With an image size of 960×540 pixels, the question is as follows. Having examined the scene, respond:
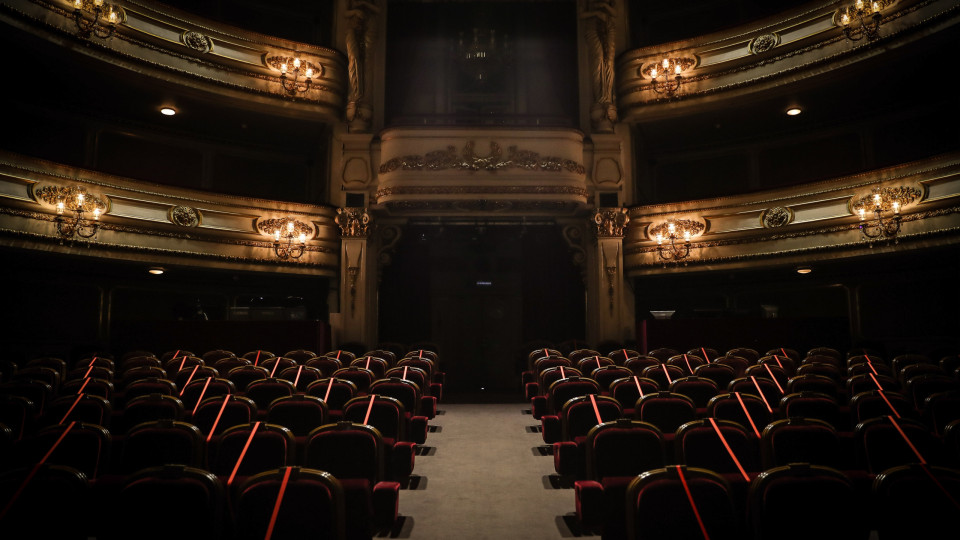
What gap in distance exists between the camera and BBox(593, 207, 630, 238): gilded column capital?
45.2 ft

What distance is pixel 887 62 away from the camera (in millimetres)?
11336

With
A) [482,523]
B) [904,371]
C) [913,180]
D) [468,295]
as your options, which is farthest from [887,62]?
[482,523]

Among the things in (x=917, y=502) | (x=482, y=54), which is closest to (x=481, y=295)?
(x=482, y=54)

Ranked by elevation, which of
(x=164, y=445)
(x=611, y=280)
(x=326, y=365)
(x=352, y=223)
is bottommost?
(x=164, y=445)

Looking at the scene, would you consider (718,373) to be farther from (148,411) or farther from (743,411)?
(148,411)

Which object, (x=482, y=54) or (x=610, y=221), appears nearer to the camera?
(x=610, y=221)

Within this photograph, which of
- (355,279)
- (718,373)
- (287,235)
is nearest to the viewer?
(718,373)

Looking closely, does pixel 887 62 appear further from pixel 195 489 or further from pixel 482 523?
pixel 195 489

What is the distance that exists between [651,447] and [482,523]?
1.25 meters

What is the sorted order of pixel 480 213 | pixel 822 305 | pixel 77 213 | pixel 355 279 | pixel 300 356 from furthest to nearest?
1. pixel 480 213
2. pixel 355 279
3. pixel 822 305
4. pixel 77 213
5. pixel 300 356

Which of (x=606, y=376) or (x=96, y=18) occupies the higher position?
(x=96, y=18)

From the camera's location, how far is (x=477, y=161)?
13.1 meters

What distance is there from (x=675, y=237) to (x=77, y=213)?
1127 centimetres

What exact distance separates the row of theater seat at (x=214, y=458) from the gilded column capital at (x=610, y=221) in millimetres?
7779
